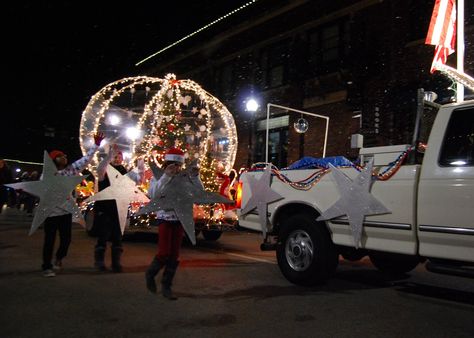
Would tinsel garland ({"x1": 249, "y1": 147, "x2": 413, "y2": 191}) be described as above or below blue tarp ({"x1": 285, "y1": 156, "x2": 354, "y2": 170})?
below

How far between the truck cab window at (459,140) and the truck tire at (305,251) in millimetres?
1775

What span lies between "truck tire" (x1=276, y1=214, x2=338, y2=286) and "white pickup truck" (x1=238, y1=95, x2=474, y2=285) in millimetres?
13

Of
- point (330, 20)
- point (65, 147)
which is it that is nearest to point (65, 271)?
point (330, 20)

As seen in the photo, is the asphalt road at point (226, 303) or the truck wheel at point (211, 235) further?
the truck wheel at point (211, 235)

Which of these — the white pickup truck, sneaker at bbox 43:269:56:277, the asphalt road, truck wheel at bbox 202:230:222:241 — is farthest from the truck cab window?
truck wheel at bbox 202:230:222:241

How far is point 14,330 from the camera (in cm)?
404

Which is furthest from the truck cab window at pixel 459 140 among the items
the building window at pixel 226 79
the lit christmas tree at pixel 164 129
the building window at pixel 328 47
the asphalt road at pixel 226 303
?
the building window at pixel 226 79

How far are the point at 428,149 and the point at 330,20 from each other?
1261cm

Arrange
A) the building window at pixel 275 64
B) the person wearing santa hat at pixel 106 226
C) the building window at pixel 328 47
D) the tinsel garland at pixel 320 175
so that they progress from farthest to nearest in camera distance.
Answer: the building window at pixel 275 64 < the building window at pixel 328 47 < the person wearing santa hat at pixel 106 226 < the tinsel garland at pixel 320 175

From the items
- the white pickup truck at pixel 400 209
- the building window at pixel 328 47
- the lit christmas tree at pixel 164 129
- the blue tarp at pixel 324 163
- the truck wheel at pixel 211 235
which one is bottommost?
the truck wheel at pixel 211 235

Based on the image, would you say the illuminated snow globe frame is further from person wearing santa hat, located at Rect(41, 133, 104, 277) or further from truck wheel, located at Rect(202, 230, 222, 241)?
person wearing santa hat, located at Rect(41, 133, 104, 277)

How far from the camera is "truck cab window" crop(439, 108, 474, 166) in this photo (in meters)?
4.67

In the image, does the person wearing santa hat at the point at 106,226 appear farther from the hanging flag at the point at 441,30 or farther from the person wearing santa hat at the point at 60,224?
the hanging flag at the point at 441,30

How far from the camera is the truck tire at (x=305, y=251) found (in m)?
5.76
